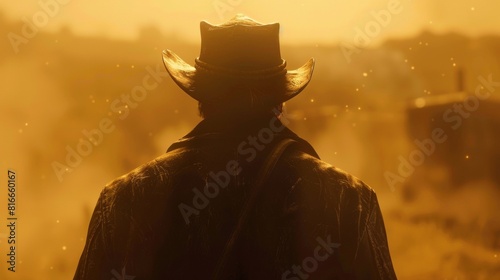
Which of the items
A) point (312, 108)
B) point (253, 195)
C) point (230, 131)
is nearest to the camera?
point (253, 195)

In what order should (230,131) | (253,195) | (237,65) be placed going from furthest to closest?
1. (237,65)
2. (230,131)
3. (253,195)

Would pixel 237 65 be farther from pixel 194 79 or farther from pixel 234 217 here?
pixel 234 217

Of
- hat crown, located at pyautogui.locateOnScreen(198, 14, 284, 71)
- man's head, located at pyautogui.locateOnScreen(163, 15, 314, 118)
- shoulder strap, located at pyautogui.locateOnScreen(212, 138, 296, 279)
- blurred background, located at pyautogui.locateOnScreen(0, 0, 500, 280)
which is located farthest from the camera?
blurred background, located at pyautogui.locateOnScreen(0, 0, 500, 280)

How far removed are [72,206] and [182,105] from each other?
22.1 ft

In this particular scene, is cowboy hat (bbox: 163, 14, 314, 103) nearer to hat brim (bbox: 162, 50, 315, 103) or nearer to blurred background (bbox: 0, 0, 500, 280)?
hat brim (bbox: 162, 50, 315, 103)

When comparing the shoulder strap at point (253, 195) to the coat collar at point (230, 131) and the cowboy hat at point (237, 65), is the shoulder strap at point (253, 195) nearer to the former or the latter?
the coat collar at point (230, 131)

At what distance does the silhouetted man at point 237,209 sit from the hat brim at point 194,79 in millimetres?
11

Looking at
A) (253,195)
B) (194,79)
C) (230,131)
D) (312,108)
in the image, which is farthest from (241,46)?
(312,108)

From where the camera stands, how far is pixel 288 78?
2.99m

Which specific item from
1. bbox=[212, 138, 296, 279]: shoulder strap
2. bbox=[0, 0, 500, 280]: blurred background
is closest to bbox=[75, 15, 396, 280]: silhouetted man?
bbox=[212, 138, 296, 279]: shoulder strap

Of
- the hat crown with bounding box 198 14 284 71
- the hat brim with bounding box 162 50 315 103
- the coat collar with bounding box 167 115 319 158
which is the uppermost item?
the hat crown with bounding box 198 14 284 71

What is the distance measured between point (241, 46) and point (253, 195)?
0.67m

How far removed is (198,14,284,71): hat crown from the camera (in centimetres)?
292

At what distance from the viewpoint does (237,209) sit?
105 inches
